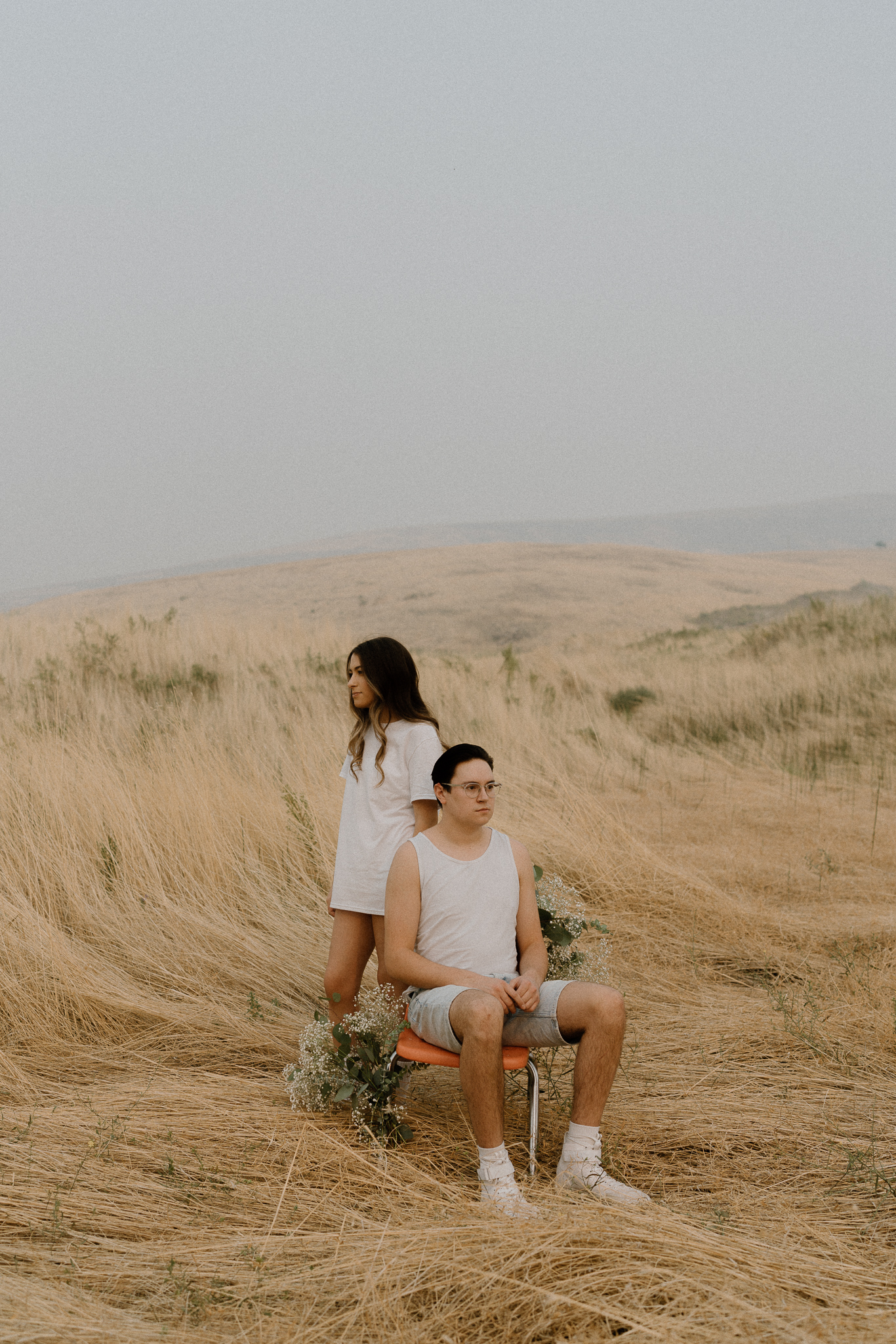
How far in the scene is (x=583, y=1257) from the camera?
2.29 m

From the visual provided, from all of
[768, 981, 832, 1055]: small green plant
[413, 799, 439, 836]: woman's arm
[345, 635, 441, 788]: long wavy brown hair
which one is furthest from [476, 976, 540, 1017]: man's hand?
[768, 981, 832, 1055]: small green plant

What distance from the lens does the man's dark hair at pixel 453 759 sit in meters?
3.09

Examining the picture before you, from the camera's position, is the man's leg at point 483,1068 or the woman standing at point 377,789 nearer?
the man's leg at point 483,1068

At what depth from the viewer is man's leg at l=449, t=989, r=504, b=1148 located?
8.83 ft

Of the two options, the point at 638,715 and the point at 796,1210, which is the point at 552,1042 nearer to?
the point at 796,1210

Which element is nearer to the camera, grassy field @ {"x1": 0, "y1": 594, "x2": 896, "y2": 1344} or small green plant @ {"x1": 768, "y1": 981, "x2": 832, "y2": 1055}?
grassy field @ {"x1": 0, "y1": 594, "x2": 896, "y2": 1344}

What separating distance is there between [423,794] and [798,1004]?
207 cm

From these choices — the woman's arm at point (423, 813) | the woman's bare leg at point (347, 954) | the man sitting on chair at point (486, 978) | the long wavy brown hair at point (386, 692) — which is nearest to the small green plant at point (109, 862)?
the woman's bare leg at point (347, 954)

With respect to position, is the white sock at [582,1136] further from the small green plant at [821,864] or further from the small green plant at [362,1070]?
the small green plant at [821,864]

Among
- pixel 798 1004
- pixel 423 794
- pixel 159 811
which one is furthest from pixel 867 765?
pixel 423 794

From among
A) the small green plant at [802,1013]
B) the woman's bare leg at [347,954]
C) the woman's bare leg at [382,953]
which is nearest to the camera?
the woman's bare leg at [382,953]

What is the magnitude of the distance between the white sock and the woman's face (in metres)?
1.44

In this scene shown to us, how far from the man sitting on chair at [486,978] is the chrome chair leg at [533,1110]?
0.27ft

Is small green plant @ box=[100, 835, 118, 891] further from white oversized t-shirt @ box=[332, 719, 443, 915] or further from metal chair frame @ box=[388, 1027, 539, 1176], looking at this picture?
metal chair frame @ box=[388, 1027, 539, 1176]
